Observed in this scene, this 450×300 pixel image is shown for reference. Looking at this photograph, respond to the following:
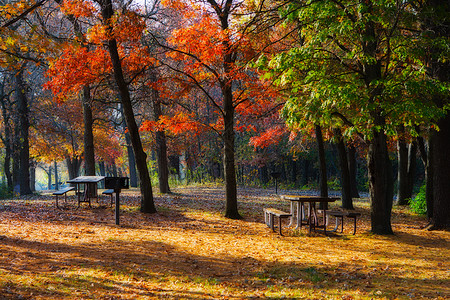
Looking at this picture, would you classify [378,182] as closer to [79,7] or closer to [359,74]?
[359,74]

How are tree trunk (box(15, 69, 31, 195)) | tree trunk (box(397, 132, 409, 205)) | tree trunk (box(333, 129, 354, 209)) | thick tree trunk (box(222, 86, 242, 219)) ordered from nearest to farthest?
thick tree trunk (box(222, 86, 242, 219))
tree trunk (box(333, 129, 354, 209))
tree trunk (box(397, 132, 409, 205))
tree trunk (box(15, 69, 31, 195))

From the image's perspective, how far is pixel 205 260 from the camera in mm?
7430

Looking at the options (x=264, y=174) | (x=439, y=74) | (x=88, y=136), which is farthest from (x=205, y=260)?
(x=264, y=174)

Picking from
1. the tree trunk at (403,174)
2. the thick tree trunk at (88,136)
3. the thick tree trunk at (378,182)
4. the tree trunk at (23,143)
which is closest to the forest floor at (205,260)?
the thick tree trunk at (378,182)

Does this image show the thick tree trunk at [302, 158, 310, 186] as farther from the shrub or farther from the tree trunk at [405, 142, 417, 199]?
the shrub

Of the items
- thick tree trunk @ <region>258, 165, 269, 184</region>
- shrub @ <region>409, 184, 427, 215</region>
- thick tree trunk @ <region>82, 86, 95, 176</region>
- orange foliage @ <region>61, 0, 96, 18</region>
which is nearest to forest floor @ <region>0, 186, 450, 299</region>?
shrub @ <region>409, 184, 427, 215</region>

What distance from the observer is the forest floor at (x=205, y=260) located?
219 inches

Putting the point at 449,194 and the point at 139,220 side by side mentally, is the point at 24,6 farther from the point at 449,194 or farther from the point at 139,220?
the point at 449,194

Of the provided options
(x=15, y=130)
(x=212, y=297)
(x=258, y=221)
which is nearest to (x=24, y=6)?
(x=212, y=297)

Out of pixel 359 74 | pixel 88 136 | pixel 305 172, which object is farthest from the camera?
pixel 305 172

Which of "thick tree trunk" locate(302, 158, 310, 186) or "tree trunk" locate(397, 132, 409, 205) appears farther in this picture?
"thick tree trunk" locate(302, 158, 310, 186)

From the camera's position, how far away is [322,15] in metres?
8.43

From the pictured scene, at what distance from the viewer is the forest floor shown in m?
5.57

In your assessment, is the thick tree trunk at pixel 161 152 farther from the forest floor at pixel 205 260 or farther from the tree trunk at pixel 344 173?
the tree trunk at pixel 344 173
